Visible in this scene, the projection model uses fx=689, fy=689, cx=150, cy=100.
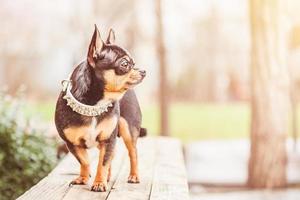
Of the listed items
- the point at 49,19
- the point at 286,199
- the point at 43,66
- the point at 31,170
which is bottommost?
the point at 286,199

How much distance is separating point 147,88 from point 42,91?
1118mm

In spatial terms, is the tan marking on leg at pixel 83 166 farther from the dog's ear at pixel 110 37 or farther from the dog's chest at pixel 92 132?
the dog's ear at pixel 110 37

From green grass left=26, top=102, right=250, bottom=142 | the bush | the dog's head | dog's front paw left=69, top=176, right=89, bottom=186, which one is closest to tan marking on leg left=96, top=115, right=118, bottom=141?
the dog's head

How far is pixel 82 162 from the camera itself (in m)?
2.46

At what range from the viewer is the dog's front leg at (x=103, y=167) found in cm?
236

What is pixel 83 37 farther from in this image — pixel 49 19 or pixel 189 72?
pixel 189 72

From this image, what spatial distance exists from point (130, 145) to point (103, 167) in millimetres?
223

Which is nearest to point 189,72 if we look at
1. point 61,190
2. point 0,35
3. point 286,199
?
point 0,35

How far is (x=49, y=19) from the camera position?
724 centimetres

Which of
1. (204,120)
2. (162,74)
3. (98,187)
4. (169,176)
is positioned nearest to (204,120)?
(204,120)

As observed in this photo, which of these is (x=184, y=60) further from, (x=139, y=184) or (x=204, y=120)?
(x=139, y=184)

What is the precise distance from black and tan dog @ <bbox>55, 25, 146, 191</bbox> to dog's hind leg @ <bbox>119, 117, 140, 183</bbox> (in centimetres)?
11

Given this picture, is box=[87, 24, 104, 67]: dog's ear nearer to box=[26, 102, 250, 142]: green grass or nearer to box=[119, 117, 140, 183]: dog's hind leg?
box=[119, 117, 140, 183]: dog's hind leg

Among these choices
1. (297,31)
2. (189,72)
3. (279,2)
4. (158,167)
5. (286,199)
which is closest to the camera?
(158,167)
